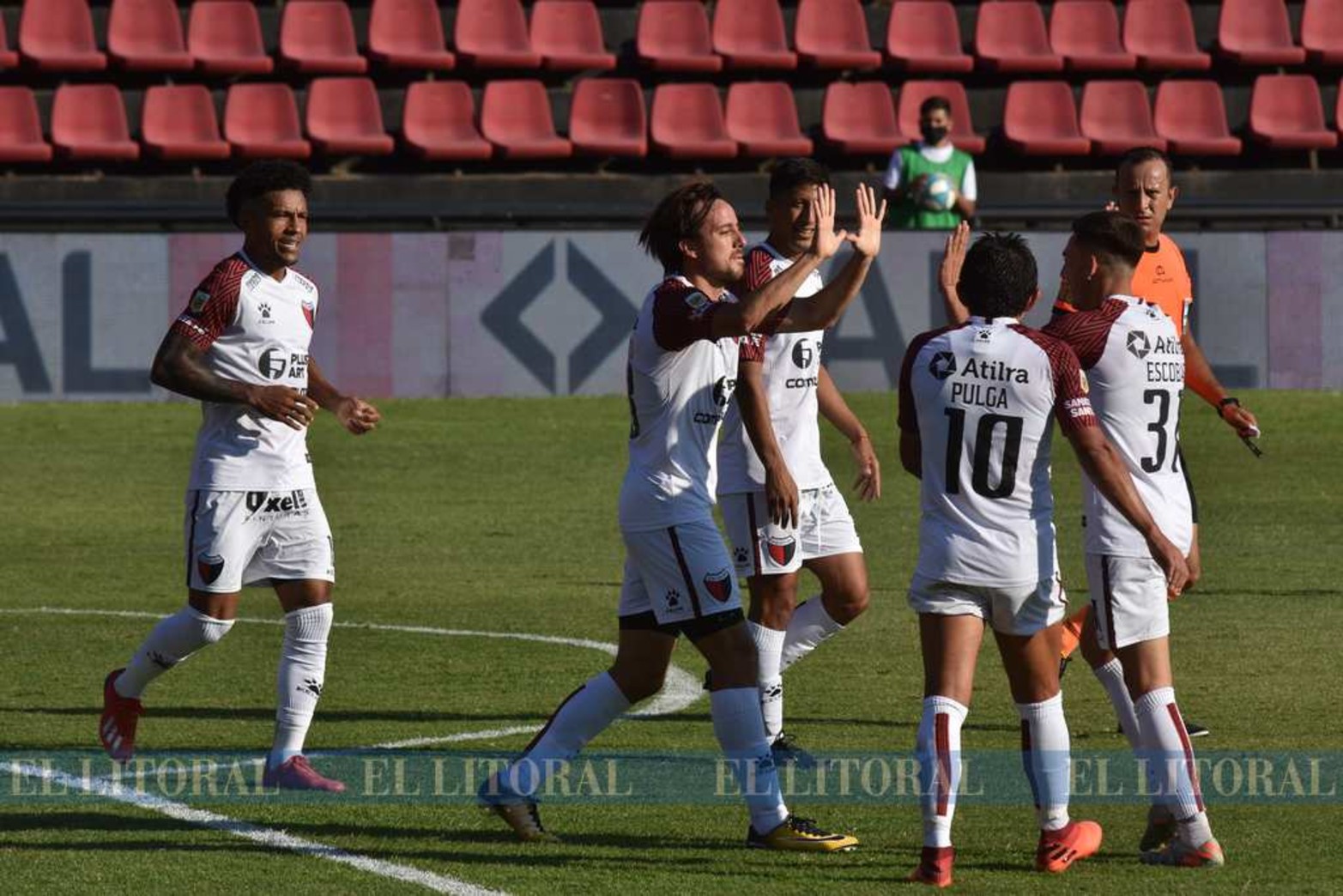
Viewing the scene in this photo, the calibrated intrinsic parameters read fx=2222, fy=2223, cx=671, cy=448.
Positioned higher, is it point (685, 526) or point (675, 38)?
point (675, 38)

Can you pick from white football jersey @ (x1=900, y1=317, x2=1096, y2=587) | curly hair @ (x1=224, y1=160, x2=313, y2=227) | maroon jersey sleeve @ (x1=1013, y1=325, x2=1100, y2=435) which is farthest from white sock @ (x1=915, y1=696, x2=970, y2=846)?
curly hair @ (x1=224, y1=160, x2=313, y2=227)

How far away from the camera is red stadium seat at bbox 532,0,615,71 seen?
2367cm

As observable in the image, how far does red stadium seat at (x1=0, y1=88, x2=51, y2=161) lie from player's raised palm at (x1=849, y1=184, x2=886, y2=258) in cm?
1666

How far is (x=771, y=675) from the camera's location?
8.56 m

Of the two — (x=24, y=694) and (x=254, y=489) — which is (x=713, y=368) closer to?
(x=254, y=489)

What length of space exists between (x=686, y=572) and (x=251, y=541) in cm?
204

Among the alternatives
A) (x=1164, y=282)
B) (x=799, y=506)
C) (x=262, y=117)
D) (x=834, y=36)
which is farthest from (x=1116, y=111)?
(x=799, y=506)

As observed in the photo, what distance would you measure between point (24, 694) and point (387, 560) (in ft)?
14.7

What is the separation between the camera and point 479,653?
1112 cm

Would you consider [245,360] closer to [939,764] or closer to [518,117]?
[939,764]

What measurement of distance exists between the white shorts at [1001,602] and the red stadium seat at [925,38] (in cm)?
1780

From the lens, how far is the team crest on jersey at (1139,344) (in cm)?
696

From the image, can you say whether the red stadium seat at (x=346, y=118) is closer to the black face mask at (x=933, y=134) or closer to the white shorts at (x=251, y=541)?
the black face mask at (x=933, y=134)

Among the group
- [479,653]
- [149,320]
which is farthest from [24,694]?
[149,320]
